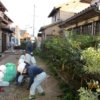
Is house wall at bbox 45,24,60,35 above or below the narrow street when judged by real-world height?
above

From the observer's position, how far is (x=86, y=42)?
5191 millimetres

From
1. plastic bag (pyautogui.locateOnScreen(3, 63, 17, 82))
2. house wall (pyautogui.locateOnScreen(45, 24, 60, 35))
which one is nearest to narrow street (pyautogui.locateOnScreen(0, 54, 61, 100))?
plastic bag (pyautogui.locateOnScreen(3, 63, 17, 82))

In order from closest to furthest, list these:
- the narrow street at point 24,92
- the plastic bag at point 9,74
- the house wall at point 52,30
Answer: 1. the narrow street at point 24,92
2. the plastic bag at point 9,74
3. the house wall at point 52,30

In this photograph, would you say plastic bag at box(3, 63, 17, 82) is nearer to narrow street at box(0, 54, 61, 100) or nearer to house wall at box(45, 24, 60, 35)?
narrow street at box(0, 54, 61, 100)

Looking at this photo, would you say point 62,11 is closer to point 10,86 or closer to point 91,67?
point 10,86

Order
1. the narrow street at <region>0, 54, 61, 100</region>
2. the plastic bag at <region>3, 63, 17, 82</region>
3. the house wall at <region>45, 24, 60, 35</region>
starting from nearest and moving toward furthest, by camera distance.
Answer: the narrow street at <region>0, 54, 61, 100</region>, the plastic bag at <region>3, 63, 17, 82</region>, the house wall at <region>45, 24, 60, 35</region>

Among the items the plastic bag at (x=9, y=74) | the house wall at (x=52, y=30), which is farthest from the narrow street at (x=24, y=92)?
the house wall at (x=52, y=30)

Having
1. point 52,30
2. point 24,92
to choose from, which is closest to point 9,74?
point 24,92

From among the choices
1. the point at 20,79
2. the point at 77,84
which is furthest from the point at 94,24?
the point at 20,79

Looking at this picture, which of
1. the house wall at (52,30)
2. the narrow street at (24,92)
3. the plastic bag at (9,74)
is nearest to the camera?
the narrow street at (24,92)

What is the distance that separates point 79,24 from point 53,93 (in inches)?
291

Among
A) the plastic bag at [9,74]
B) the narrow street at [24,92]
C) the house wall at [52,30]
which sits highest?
the house wall at [52,30]

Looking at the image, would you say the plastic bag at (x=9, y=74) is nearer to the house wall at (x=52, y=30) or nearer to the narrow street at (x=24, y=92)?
the narrow street at (x=24, y=92)

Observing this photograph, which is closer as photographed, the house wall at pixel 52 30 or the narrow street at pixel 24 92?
the narrow street at pixel 24 92
